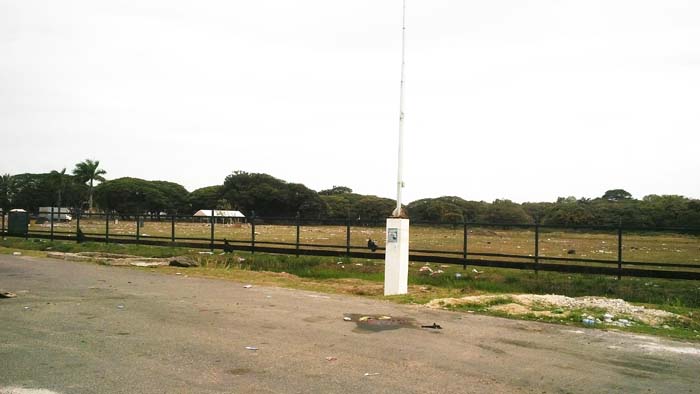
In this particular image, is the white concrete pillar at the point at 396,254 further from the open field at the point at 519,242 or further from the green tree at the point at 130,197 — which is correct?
the green tree at the point at 130,197

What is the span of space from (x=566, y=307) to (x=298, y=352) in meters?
6.35

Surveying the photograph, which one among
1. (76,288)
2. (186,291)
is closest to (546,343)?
(186,291)

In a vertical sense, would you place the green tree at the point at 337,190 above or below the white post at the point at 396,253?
above

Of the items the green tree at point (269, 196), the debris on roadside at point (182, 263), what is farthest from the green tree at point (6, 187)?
the debris on roadside at point (182, 263)

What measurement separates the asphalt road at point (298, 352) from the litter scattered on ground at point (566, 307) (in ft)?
2.96

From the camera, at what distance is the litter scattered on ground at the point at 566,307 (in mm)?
9984

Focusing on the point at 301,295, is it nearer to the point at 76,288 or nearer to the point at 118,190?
the point at 76,288

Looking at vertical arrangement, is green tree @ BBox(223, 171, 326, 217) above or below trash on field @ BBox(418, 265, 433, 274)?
above

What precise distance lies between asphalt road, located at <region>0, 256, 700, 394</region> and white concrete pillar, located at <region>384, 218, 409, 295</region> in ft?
5.46

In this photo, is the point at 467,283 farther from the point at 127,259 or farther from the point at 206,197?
the point at 206,197

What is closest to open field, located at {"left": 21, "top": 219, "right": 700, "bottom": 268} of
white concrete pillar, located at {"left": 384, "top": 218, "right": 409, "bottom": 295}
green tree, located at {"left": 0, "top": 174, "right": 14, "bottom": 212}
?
white concrete pillar, located at {"left": 384, "top": 218, "right": 409, "bottom": 295}

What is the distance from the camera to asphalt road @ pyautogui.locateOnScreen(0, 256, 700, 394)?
566 centimetres

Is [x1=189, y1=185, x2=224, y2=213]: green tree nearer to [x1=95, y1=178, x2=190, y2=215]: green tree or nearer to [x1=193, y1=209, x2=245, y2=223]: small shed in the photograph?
[x1=95, y1=178, x2=190, y2=215]: green tree

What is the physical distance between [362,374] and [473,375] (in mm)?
1187
